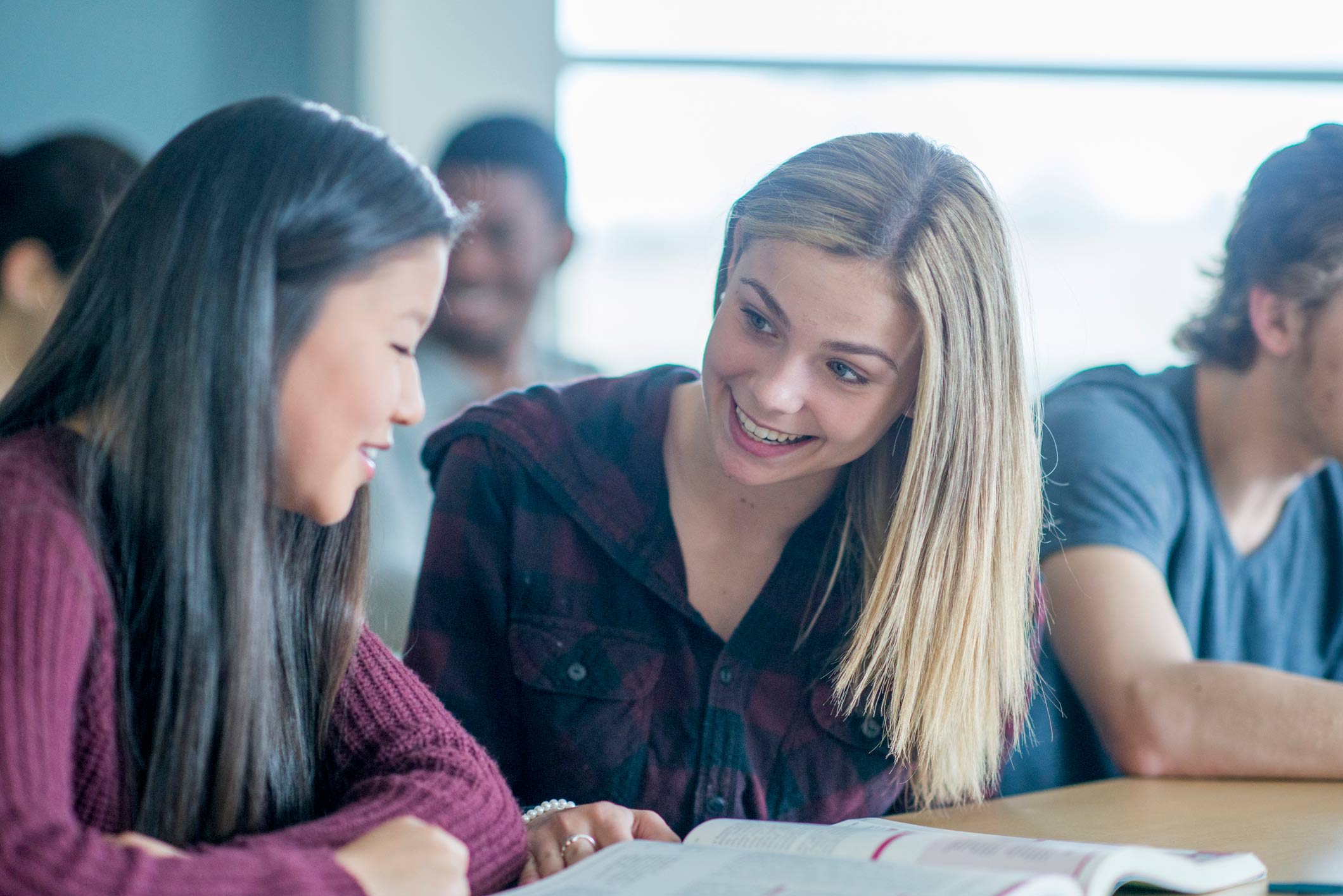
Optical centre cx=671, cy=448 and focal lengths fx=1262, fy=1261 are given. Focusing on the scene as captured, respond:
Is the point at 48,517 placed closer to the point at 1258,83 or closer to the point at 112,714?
the point at 112,714

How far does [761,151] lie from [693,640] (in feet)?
7.33

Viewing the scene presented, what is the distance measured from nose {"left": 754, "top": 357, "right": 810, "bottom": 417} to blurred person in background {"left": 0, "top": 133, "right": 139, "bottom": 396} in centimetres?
109

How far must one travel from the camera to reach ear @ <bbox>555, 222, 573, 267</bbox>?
8.82 feet

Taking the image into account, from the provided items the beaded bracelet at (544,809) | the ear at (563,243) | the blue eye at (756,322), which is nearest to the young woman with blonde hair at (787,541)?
the blue eye at (756,322)

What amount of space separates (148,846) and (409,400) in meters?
0.35

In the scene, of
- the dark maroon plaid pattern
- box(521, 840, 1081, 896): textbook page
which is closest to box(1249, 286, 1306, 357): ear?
the dark maroon plaid pattern

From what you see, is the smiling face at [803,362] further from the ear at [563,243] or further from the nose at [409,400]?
the ear at [563,243]

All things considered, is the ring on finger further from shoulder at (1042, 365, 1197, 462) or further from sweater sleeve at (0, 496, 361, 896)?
shoulder at (1042, 365, 1197, 462)

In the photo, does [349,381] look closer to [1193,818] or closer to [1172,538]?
[1193,818]

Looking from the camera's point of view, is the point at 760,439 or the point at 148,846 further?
the point at 760,439

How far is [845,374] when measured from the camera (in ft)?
4.01

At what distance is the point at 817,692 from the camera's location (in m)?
1.30

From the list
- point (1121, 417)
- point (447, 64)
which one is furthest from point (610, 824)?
point (447, 64)

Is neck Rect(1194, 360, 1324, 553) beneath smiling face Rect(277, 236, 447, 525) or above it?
beneath
